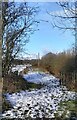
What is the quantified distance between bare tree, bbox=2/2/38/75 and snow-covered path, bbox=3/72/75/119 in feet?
0.94

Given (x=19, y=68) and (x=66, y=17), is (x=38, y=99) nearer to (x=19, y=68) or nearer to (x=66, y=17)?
(x=19, y=68)

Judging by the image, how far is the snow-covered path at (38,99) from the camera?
9.29ft

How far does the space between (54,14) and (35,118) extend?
1171 mm

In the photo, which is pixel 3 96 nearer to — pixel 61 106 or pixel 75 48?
pixel 61 106

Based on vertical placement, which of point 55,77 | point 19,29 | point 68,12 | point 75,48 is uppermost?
point 68,12

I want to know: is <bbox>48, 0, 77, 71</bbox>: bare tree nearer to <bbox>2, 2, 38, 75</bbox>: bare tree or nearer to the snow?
<bbox>2, 2, 38, 75</bbox>: bare tree

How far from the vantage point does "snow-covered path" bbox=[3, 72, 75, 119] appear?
2.83m

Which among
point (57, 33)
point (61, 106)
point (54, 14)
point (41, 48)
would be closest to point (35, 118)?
point (61, 106)

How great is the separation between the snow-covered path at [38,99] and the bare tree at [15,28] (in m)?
0.29

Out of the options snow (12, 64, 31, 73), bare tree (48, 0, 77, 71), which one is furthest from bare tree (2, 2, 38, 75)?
bare tree (48, 0, 77, 71)

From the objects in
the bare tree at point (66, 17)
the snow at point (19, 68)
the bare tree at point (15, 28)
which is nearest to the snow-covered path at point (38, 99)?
the snow at point (19, 68)

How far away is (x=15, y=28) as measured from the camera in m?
2.85

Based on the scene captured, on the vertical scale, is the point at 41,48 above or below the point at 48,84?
above

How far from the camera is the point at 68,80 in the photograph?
2857 millimetres
